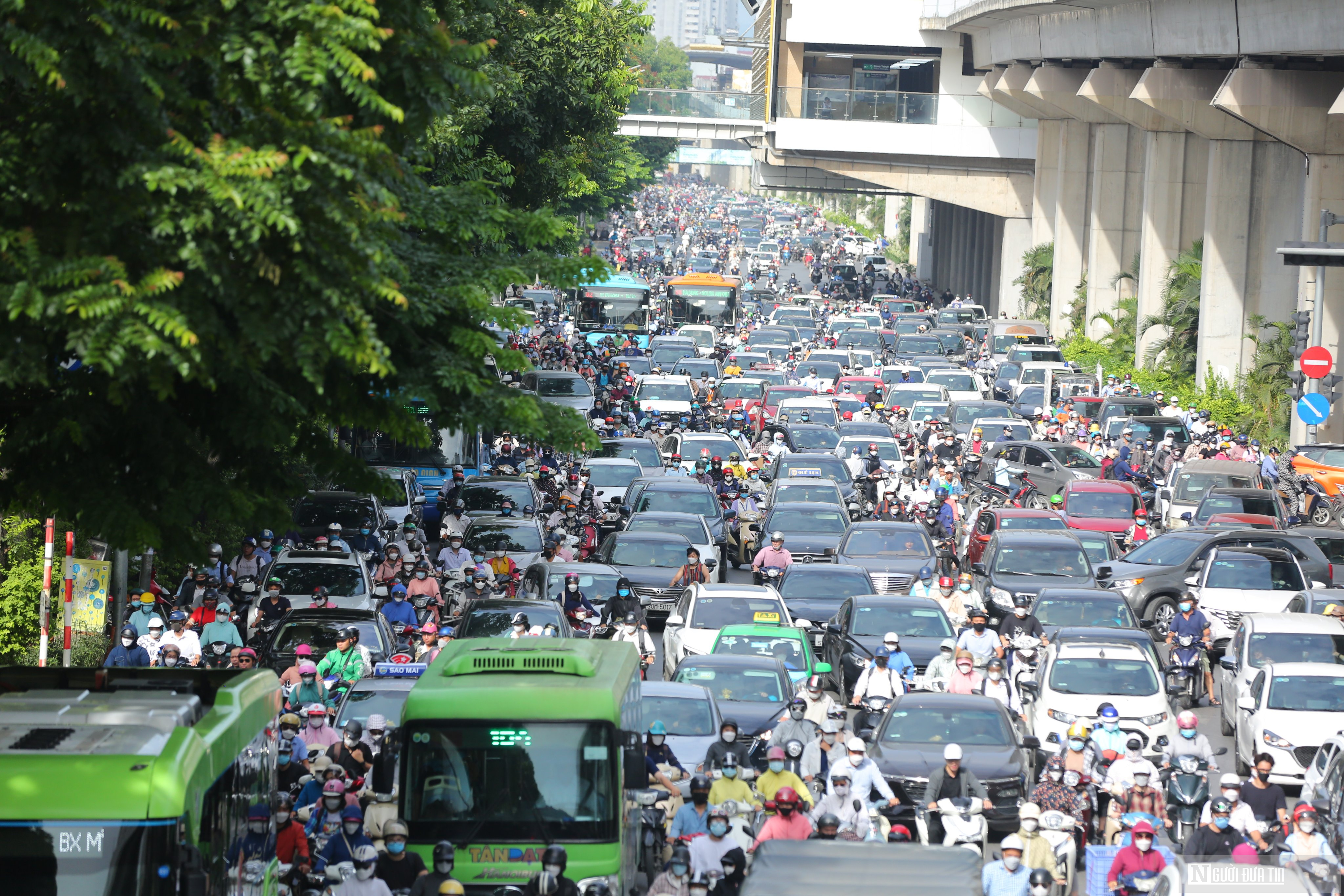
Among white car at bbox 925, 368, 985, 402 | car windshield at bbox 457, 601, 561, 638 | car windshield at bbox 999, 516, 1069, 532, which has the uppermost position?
white car at bbox 925, 368, 985, 402

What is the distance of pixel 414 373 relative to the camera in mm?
11266

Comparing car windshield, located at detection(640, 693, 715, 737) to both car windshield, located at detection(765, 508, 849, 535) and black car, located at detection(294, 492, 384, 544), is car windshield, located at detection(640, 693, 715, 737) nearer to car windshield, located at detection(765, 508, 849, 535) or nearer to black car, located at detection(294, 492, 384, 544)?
black car, located at detection(294, 492, 384, 544)

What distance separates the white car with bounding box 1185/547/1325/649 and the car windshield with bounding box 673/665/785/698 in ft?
26.3

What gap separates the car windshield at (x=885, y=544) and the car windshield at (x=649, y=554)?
2.38 meters

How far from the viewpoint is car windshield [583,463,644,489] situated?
3378 cm

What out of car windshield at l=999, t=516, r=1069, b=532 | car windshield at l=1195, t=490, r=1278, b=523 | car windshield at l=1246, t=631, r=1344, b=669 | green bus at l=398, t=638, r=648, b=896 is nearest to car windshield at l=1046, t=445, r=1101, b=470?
car windshield at l=1195, t=490, r=1278, b=523

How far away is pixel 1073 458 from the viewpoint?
118 feet

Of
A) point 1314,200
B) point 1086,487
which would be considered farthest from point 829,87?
point 1086,487

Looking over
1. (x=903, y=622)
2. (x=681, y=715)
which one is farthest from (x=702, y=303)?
(x=681, y=715)

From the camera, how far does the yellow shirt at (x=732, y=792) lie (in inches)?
602

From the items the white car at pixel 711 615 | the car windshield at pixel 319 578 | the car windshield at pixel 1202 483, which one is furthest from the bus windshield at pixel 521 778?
the car windshield at pixel 1202 483

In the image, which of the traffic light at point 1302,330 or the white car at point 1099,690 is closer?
the white car at point 1099,690

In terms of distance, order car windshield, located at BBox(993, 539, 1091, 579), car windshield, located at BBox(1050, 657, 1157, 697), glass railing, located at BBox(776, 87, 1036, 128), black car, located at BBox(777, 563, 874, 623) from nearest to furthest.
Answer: car windshield, located at BBox(1050, 657, 1157, 697) < black car, located at BBox(777, 563, 874, 623) < car windshield, located at BBox(993, 539, 1091, 579) < glass railing, located at BBox(776, 87, 1036, 128)

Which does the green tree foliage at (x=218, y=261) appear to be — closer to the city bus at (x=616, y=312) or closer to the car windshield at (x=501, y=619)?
the car windshield at (x=501, y=619)
